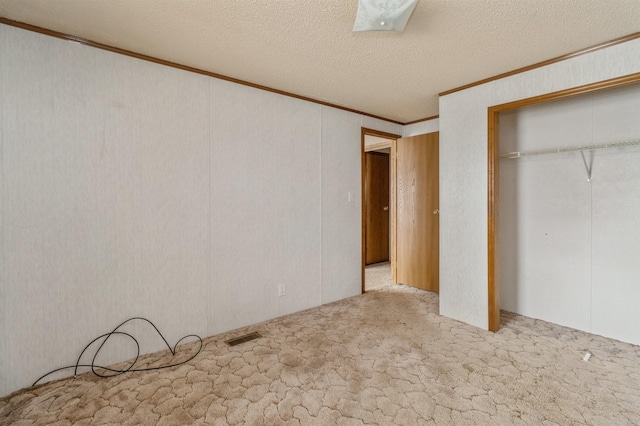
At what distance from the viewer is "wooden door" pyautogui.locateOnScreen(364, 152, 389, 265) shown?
236 inches

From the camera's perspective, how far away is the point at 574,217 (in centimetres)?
298

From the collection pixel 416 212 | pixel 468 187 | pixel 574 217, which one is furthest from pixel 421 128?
pixel 574 217

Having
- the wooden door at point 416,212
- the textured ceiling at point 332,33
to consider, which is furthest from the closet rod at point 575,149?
the wooden door at point 416,212

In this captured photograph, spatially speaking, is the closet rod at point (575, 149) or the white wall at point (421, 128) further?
the white wall at point (421, 128)

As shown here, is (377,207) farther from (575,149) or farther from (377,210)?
(575,149)

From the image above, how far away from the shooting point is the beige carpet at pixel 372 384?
1788 millimetres

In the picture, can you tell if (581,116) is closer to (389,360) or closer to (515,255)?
(515,255)

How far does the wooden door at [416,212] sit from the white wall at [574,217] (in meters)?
0.83

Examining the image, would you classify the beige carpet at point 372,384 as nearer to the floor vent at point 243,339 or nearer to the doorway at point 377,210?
the floor vent at point 243,339

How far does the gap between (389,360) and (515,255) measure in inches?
80.0

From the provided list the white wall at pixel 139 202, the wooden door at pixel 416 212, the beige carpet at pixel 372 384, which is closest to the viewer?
the beige carpet at pixel 372 384

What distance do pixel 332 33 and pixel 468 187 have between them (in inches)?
77.2

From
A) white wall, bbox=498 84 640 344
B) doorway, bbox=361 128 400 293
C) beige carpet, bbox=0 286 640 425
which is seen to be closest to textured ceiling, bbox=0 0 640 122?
white wall, bbox=498 84 640 344

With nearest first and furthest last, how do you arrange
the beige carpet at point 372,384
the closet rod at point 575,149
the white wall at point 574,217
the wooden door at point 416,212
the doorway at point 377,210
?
the beige carpet at point 372,384, the closet rod at point 575,149, the white wall at point 574,217, the wooden door at point 416,212, the doorway at point 377,210
